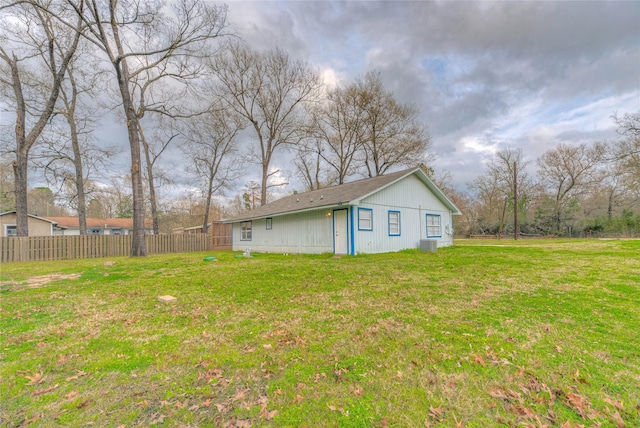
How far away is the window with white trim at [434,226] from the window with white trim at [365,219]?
5087 mm

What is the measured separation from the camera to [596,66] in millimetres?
14273

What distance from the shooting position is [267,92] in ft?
77.2

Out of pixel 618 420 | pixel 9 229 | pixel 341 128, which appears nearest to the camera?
pixel 618 420

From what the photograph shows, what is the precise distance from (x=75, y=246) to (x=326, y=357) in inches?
689

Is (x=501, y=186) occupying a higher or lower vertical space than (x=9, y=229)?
higher

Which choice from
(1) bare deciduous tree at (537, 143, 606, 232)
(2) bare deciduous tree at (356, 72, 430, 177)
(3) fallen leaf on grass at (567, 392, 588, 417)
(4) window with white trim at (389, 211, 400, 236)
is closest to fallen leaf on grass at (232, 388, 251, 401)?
(3) fallen leaf on grass at (567, 392, 588, 417)

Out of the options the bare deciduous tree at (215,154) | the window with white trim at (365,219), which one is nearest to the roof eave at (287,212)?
the window with white trim at (365,219)

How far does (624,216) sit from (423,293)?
35.3 metres

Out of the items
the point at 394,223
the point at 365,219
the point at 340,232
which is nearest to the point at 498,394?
the point at 340,232

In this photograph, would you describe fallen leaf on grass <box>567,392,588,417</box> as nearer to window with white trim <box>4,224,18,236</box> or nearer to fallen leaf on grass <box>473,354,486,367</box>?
fallen leaf on grass <box>473,354,486,367</box>

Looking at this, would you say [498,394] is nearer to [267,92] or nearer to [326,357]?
[326,357]

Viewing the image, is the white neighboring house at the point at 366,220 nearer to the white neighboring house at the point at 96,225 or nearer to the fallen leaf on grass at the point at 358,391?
the fallen leaf on grass at the point at 358,391

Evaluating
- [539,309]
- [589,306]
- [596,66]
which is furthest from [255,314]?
[596,66]

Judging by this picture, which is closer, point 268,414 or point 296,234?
point 268,414
